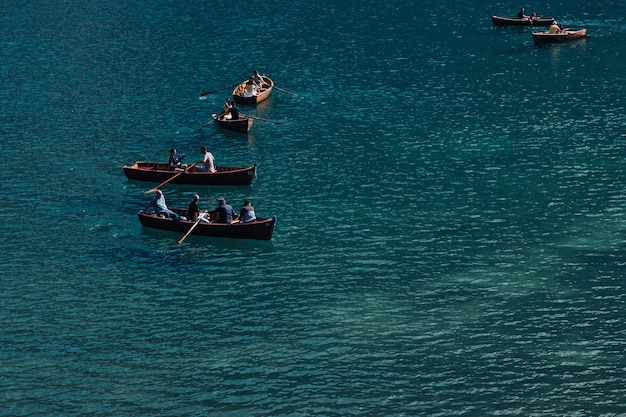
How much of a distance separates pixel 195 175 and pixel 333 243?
15.9 metres

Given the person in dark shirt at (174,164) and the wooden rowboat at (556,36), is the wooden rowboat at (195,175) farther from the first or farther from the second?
the wooden rowboat at (556,36)

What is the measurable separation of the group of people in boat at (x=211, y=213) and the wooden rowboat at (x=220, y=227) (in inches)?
20.7

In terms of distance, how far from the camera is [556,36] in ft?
→ 417

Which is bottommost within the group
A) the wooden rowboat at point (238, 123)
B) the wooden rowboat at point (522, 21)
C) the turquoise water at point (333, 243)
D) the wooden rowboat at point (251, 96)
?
the turquoise water at point (333, 243)

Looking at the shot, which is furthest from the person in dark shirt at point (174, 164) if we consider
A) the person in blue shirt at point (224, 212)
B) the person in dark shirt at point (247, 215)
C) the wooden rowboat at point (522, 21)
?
the wooden rowboat at point (522, 21)

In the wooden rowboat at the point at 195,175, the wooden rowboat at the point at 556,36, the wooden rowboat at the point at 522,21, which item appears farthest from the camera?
the wooden rowboat at the point at 522,21

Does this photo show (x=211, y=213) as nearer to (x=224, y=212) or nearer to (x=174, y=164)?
(x=224, y=212)

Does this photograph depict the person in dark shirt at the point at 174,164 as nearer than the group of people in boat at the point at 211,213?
No

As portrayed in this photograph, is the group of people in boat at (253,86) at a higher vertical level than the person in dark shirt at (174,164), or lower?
higher

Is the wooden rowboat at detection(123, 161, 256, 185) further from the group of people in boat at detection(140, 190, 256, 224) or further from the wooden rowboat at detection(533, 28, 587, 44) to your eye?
the wooden rowboat at detection(533, 28, 587, 44)

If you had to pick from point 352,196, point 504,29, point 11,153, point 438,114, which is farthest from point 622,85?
point 11,153

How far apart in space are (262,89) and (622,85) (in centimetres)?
3783

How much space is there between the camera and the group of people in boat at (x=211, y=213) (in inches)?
2704

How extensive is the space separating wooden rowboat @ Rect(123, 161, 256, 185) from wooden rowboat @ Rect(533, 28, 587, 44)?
196 ft
